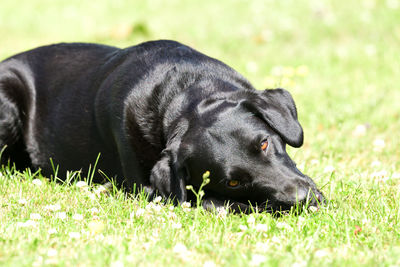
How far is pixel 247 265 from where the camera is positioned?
250cm

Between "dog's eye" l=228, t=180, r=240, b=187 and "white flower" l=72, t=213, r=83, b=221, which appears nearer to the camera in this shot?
"white flower" l=72, t=213, r=83, b=221

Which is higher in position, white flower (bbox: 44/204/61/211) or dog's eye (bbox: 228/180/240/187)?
dog's eye (bbox: 228/180/240/187)

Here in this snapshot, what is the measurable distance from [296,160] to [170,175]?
60.5 inches

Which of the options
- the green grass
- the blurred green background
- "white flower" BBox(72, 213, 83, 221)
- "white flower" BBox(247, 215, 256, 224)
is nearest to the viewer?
the green grass

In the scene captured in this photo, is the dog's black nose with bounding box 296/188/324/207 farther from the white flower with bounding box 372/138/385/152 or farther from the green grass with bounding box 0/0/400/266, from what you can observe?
the white flower with bounding box 372/138/385/152

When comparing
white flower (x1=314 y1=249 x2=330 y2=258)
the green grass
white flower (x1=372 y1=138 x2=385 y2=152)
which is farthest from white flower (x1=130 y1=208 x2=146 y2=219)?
white flower (x1=372 y1=138 x2=385 y2=152)

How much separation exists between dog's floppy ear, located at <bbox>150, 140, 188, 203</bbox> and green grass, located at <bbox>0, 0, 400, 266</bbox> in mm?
127

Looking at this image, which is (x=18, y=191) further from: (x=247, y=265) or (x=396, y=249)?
(x=396, y=249)

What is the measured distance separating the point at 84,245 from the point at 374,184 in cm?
210

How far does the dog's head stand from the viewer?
329cm

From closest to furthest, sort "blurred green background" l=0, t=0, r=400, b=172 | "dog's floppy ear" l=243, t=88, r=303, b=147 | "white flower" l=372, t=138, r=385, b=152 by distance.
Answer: "dog's floppy ear" l=243, t=88, r=303, b=147 < "white flower" l=372, t=138, r=385, b=152 < "blurred green background" l=0, t=0, r=400, b=172

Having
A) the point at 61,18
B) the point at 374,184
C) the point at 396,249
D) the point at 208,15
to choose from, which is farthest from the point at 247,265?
the point at 61,18

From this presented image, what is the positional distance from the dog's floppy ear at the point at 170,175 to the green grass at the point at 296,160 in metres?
0.13

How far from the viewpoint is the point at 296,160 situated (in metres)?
4.71
